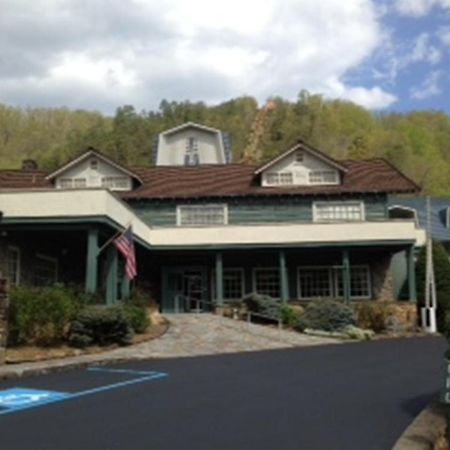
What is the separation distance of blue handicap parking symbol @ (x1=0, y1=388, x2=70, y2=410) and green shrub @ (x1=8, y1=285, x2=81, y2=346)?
493 cm

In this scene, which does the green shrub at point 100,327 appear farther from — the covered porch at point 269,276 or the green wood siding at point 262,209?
Result: the green wood siding at point 262,209

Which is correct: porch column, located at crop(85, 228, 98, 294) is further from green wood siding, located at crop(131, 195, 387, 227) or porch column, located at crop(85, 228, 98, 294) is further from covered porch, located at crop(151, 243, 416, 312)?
green wood siding, located at crop(131, 195, 387, 227)

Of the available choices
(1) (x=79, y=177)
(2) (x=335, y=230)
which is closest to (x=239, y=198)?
(2) (x=335, y=230)

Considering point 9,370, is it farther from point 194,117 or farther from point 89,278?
point 194,117

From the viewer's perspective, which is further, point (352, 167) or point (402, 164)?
point (402, 164)

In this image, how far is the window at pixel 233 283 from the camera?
3075 cm

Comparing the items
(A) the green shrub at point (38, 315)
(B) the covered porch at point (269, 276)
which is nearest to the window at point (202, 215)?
(B) the covered porch at point (269, 276)

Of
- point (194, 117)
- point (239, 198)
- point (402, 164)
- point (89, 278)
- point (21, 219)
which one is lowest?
point (89, 278)

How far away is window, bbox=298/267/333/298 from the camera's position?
30.4 metres

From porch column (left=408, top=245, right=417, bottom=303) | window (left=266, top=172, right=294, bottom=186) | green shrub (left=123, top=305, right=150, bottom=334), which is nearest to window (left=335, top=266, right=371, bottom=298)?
porch column (left=408, top=245, right=417, bottom=303)

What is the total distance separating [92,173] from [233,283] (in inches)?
322

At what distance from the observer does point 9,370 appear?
41.5ft

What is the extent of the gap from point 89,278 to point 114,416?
11.7 metres

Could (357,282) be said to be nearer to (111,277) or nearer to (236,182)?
(236,182)
